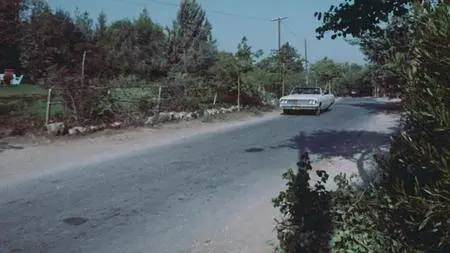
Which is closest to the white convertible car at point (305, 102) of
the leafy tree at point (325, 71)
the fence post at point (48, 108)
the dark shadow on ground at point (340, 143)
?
the dark shadow on ground at point (340, 143)

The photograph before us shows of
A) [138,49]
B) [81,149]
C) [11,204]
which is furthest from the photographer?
[138,49]

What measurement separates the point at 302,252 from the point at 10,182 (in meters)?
5.72

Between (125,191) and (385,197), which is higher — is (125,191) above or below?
below

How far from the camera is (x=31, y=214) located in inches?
239

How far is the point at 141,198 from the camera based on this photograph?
692 cm

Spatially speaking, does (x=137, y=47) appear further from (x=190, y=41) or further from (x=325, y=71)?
(x=325, y=71)

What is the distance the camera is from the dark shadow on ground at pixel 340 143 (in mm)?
11305

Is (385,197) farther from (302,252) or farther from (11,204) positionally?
(11,204)

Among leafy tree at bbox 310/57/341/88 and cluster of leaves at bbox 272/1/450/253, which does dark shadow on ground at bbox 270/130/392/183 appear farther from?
leafy tree at bbox 310/57/341/88

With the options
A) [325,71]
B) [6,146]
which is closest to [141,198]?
[6,146]

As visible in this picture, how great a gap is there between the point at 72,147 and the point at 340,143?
6.87 metres

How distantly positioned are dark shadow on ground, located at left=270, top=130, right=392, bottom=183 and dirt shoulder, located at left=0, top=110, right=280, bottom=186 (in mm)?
3332

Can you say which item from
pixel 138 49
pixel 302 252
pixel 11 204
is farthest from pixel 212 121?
pixel 138 49

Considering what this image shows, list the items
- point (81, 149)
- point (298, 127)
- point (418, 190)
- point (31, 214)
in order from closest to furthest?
point (418, 190) < point (31, 214) < point (81, 149) < point (298, 127)
